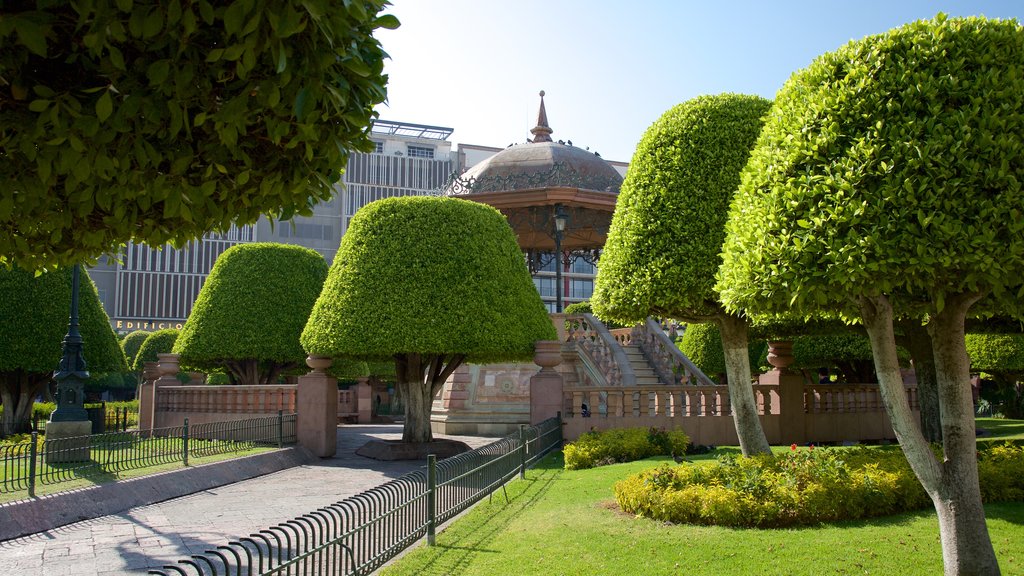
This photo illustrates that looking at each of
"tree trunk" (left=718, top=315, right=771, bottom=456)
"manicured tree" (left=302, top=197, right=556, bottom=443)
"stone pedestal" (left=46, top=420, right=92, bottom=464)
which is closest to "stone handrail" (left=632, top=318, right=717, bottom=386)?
"manicured tree" (left=302, top=197, right=556, bottom=443)

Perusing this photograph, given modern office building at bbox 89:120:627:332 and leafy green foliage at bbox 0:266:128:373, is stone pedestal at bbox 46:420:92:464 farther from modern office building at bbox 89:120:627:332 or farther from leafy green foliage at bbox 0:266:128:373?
modern office building at bbox 89:120:627:332

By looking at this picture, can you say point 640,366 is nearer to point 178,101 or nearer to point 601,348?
point 601,348

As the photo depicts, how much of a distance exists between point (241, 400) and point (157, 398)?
3433 millimetres

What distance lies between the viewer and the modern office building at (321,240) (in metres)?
76.8

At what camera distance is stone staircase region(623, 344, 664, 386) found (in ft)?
74.9

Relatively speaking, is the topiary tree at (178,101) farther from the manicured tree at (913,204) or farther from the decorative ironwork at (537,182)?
the decorative ironwork at (537,182)

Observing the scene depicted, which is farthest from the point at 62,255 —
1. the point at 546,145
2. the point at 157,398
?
the point at 546,145

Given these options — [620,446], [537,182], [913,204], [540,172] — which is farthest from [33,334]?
[913,204]

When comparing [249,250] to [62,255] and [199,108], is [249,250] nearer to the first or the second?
[62,255]

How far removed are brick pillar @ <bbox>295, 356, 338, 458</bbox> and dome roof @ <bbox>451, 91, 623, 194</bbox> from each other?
8.85 metres

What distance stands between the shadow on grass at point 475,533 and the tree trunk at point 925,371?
23.1 feet

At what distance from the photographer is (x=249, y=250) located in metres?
26.0

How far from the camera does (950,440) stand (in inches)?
279

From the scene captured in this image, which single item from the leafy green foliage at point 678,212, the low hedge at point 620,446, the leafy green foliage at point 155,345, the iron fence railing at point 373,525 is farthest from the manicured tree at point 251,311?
the leafy green foliage at point 155,345
